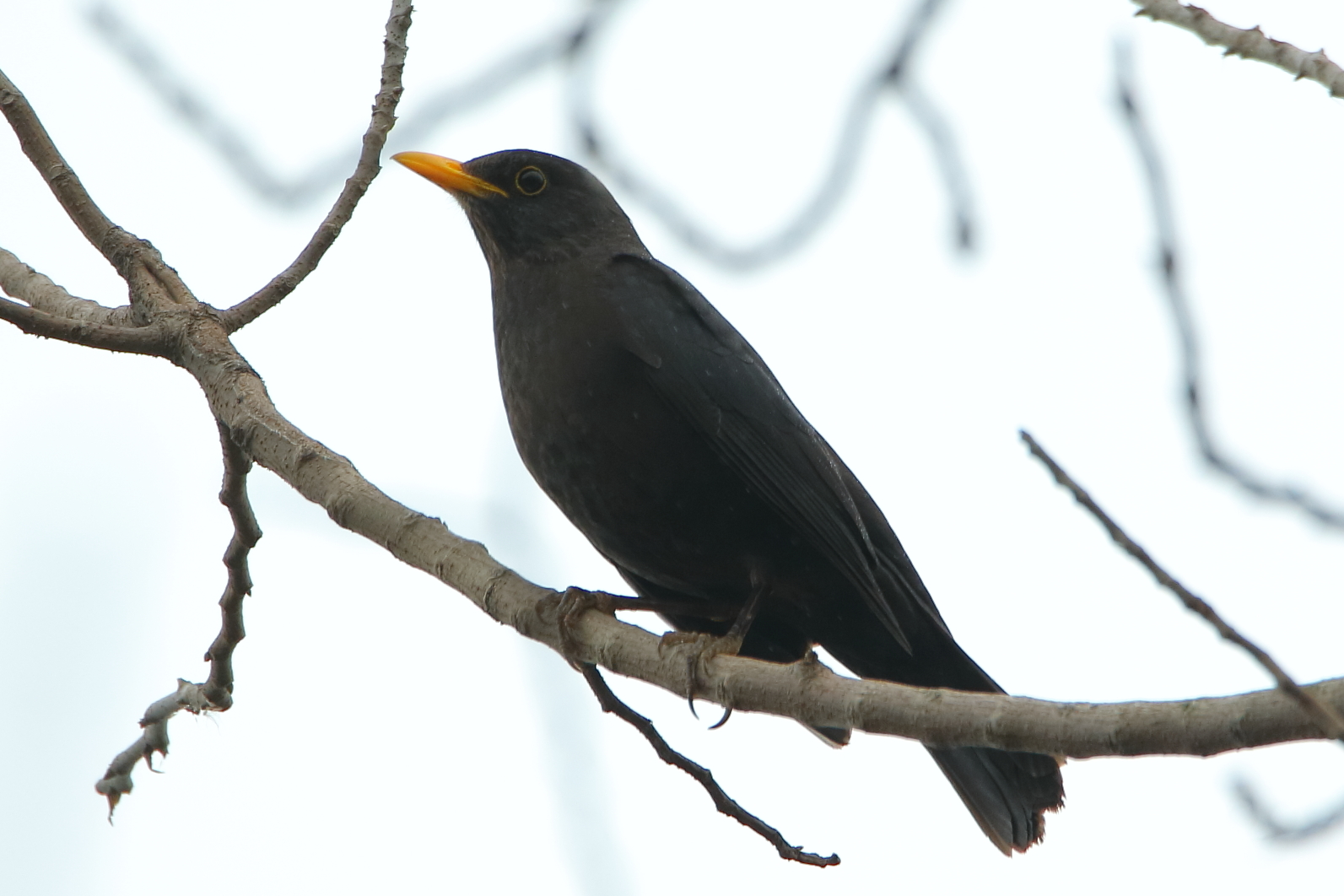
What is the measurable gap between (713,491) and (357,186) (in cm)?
148

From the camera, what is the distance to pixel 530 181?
17.4 feet

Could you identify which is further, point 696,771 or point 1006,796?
point 1006,796

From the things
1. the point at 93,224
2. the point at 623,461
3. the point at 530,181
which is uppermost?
the point at 530,181

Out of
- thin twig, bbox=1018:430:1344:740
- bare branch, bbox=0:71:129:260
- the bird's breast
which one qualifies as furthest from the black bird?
thin twig, bbox=1018:430:1344:740

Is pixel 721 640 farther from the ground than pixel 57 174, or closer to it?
closer to it

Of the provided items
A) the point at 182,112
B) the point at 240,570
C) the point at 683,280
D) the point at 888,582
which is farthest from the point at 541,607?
the point at 182,112

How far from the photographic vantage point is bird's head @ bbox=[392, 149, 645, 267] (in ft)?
16.6

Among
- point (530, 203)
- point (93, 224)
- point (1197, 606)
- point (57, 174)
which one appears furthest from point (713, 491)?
point (1197, 606)

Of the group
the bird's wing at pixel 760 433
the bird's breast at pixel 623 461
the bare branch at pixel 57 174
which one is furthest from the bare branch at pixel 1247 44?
the bare branch at pixel 57 174

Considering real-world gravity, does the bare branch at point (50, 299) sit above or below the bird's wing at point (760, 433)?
above

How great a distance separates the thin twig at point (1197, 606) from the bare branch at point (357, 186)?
246 centimetres

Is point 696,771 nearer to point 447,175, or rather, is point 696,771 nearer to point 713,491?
point 713,491

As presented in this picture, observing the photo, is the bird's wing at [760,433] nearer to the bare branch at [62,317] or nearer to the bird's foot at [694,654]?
the bird's foot at [694,654]

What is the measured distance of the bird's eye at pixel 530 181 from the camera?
5262 mm
